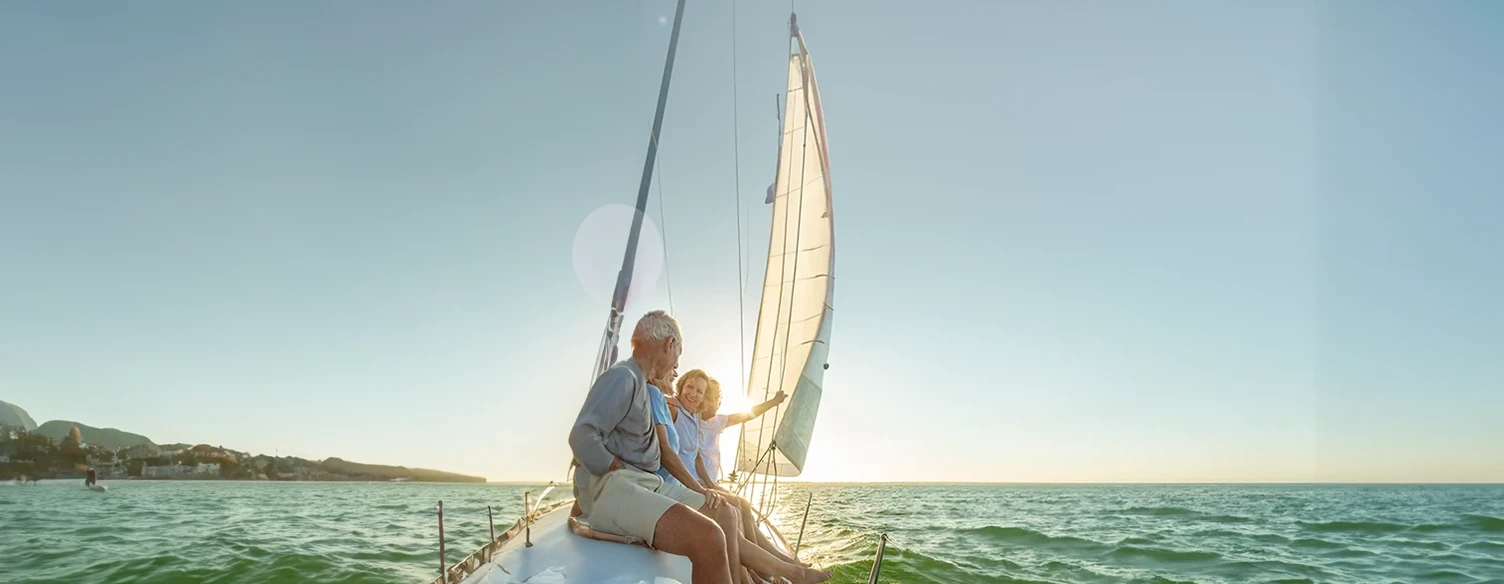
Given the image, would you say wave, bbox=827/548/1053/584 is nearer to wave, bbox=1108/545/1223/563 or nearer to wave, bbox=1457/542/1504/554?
wave, bbox=1108/545/1223/563

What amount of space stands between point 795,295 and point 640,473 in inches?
306

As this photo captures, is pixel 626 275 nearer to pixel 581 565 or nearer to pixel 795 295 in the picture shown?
pixel 795 295

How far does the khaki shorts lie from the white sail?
18.2ft

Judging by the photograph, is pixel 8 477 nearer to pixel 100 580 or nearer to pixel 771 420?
pixel 100 580

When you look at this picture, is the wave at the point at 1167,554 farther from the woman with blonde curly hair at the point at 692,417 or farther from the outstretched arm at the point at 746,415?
the woman with blonde curly hair at the point at 692,417

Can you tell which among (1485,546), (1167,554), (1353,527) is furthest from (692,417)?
(1353,527)

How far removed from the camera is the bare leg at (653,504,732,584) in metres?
3.33

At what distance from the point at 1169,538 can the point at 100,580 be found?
62.6 feet

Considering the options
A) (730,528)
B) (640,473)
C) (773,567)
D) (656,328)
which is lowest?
(773,567)

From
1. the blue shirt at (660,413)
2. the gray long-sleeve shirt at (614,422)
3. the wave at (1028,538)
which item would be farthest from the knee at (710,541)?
the wave at (1028,538)

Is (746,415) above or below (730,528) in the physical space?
above

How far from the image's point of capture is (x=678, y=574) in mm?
3420

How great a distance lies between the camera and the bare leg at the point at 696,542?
3326 millimetres

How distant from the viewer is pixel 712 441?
725 centimetres
